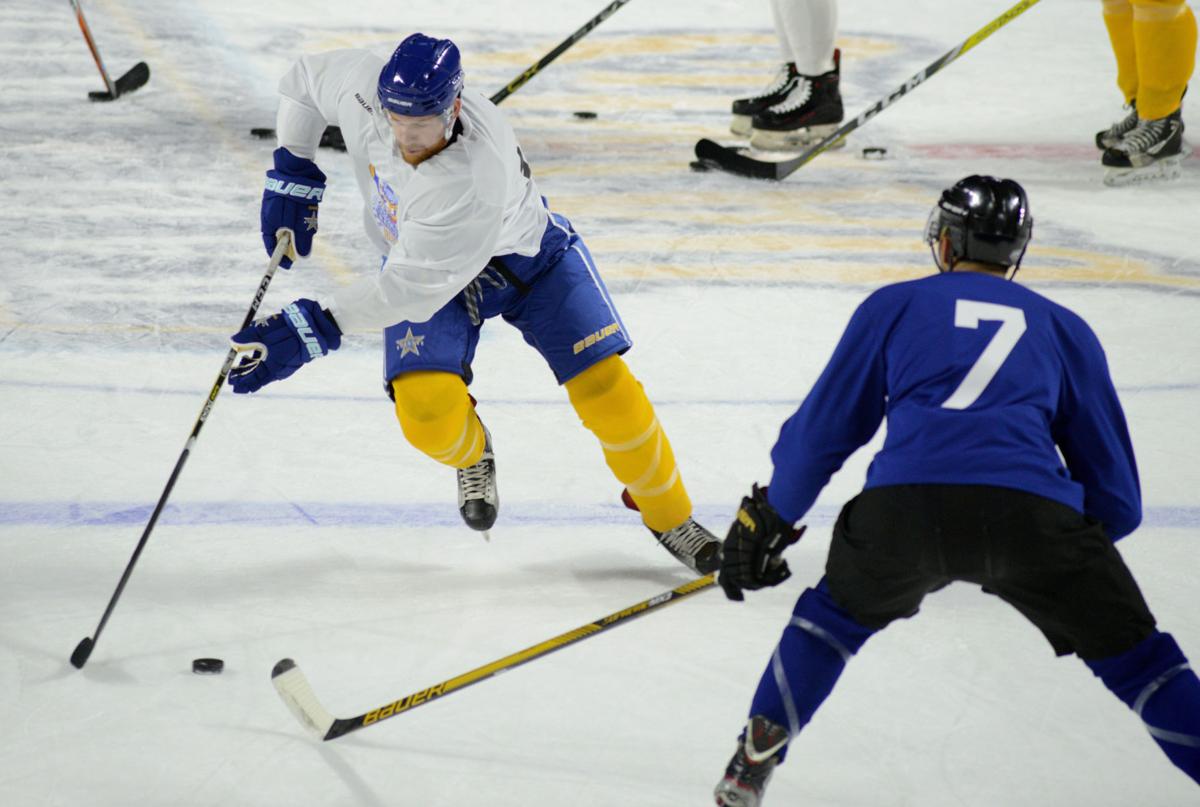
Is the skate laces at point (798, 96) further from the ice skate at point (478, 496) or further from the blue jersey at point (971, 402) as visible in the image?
the blue jersey at point (971, 402)

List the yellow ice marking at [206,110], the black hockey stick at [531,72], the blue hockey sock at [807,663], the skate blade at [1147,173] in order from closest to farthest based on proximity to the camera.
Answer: the blue hockey sock at [807,663] → the yellow ice marking at [206,110] → the black hockey stick at [531,72] → the skate blade at [1147,173]

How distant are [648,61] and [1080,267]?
103 inches

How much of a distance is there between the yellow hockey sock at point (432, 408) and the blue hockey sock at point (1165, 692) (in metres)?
1.28

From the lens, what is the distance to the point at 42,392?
3471 millimetres

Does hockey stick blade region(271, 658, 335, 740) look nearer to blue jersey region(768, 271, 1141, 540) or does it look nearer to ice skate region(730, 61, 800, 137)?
blue jersey region(768, 271, 1141, 540)

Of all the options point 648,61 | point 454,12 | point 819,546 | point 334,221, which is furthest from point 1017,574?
point 454,12

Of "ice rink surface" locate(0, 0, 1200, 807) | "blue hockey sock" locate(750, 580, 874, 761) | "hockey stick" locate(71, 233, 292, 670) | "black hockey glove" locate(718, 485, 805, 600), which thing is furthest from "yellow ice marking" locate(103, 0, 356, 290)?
"blue hockey sock" locate(750, 580, 874, 761)

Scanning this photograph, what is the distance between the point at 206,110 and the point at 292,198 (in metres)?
2.86

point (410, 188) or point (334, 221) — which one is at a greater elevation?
point (410, 188)

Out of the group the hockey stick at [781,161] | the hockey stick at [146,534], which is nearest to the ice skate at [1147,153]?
the hockey stick at [781,161]

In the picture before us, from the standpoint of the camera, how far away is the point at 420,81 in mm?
2371

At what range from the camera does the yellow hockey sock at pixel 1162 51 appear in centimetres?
485

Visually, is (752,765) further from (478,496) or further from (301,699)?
(478,496)

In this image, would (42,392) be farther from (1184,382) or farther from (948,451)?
(1184,382)
